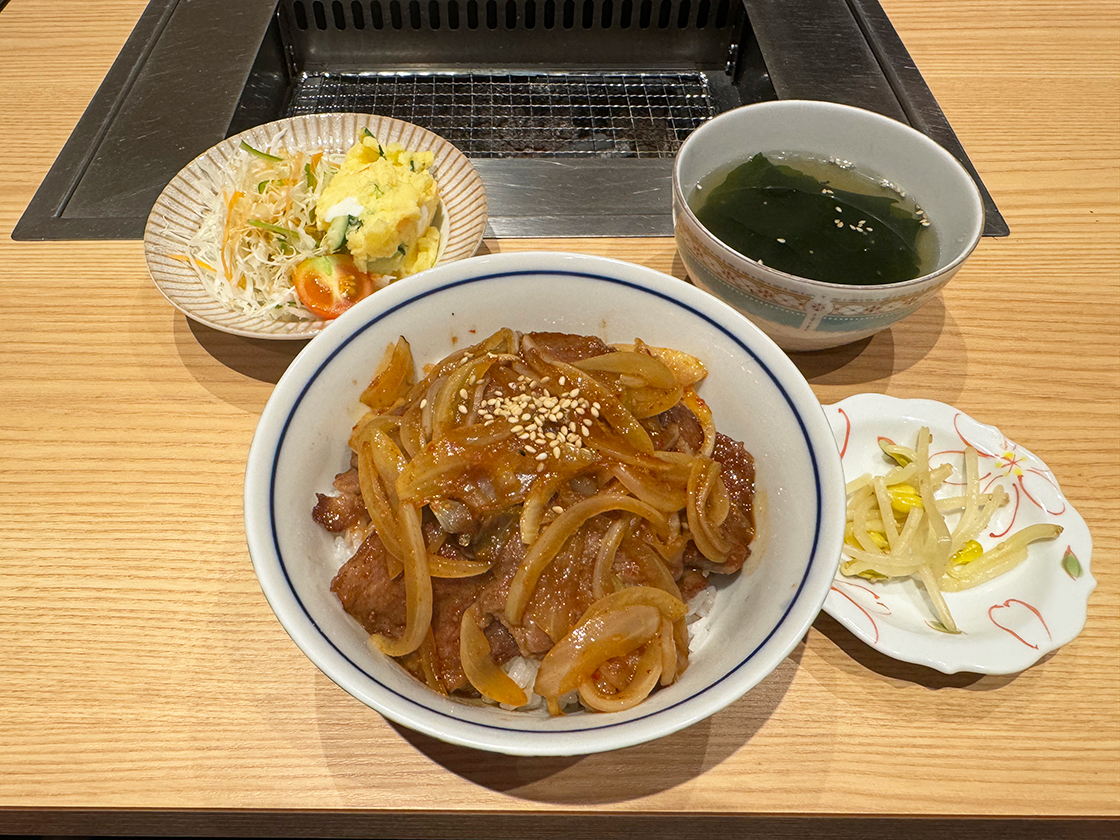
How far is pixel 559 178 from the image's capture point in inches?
83.4

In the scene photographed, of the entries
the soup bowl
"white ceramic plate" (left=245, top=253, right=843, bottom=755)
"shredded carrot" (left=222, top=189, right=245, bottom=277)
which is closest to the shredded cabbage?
"shredded carrot" (left=222, top=189, right=245, bottom=277)

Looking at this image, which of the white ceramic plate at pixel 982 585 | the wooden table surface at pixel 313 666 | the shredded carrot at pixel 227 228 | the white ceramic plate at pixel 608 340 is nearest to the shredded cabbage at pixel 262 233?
the shredded carrot at pixel 227 228

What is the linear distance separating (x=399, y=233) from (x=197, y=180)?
0.64m

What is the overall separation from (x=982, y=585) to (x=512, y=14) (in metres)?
2.56

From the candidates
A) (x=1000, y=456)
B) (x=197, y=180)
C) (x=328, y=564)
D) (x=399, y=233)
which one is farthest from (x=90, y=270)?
(x=1000, y=456)

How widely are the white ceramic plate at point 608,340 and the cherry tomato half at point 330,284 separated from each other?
520mm

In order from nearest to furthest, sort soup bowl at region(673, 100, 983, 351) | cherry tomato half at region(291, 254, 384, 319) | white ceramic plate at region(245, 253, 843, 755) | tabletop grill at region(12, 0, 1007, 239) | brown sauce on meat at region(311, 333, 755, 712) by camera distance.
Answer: white ceramic plate at region(245, 253, 843, 755), brown sauce on meat at region(311, 333, 755, 712), soup bowl at region(673, 100, 983, 351), cherry tomato half at region(291, 254, 384, 319), tabletop grill at region(12, 0, 1007, 239)

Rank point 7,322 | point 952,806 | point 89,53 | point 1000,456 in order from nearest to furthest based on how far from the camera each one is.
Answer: point 952,806
point 1000,456
point 7,322
point 89,53

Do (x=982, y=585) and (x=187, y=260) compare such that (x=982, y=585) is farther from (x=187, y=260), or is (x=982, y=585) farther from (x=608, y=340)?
(x=187, y=260)

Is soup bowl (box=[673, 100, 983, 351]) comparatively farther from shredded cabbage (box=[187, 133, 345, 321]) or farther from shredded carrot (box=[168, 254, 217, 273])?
shredded carrot (box=[168, 254, 217, 273])

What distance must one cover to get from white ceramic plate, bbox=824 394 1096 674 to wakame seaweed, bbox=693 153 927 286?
31 centimetres

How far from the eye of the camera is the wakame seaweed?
5.23 feet

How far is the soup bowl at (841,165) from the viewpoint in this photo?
1432mm

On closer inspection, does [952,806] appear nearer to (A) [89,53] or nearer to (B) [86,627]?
(B) [86,627]
